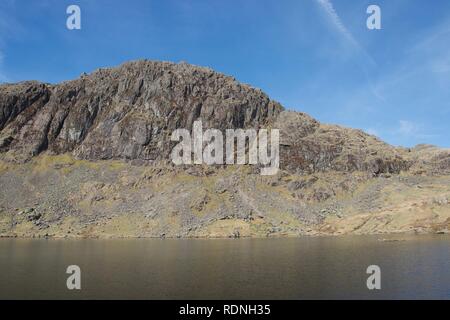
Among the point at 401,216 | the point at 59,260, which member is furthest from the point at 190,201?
the point at 59,260

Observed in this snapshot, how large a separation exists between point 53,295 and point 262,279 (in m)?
28.6

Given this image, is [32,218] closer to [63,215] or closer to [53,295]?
[63,215]

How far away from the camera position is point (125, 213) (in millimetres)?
186375

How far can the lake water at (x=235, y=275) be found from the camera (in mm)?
51188

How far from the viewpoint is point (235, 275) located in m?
65.1

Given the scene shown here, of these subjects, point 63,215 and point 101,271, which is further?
point 63,215

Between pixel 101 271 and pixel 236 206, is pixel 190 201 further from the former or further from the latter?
pixel 101 271

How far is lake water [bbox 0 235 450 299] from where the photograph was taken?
168 ft

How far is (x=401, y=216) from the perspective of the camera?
531 ft
